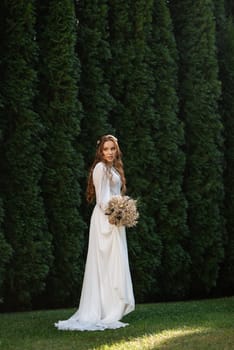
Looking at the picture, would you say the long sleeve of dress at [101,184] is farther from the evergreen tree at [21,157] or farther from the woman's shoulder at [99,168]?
the evergreen tree at [21,157]

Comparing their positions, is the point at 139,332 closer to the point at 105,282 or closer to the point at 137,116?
the point at 105,282

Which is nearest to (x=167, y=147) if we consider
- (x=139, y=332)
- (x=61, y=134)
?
(x=61, y=134)

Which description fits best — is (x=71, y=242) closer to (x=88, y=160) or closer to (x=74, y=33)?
(x=88, y=160)

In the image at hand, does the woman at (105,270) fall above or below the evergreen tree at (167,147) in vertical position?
below

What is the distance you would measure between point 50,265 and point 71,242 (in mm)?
411

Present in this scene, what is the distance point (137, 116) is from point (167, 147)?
2.10 feet

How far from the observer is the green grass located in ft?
20.1

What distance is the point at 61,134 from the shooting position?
8.59 meters

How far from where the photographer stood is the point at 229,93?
411 inches

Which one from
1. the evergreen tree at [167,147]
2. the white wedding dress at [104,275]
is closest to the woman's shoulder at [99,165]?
the white wedding dress at [104,275]

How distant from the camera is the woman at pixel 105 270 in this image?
7.02 meters

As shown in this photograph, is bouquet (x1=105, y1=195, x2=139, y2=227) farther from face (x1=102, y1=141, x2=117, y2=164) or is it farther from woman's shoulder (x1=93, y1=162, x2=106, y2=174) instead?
face (x1=102, y1=141, x2=117, y2=164)

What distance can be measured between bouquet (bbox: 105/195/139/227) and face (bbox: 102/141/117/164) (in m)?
0.50

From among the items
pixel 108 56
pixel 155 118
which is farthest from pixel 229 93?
pixel 108 56
